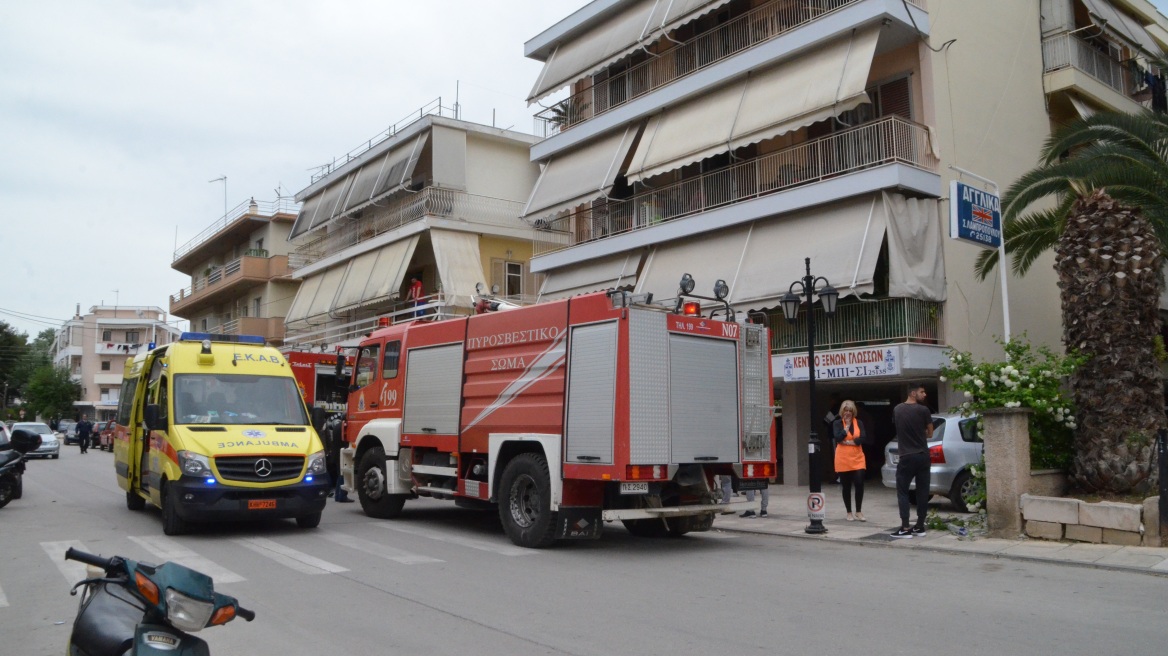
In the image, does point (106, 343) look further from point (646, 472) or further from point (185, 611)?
point (185, 611)

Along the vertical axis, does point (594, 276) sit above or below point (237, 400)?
above

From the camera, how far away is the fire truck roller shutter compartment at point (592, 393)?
1013 centimetres

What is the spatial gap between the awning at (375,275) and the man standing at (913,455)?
21.9 meters

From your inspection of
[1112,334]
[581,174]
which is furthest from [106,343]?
[1112,334]

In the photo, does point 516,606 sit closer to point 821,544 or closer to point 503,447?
point 503,447

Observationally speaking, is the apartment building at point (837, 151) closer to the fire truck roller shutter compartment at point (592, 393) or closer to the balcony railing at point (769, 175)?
the balcony railing at point (769, 175)

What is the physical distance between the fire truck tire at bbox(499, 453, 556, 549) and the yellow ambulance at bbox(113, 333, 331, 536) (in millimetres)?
2567

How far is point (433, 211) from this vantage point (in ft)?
101

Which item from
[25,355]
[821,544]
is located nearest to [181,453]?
[821,544]

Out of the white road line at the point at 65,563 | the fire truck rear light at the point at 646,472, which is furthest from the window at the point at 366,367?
the fire truck rear light at the point at 646,472

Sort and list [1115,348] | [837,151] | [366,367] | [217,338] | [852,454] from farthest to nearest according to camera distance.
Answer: [837,151], [366,367], [852,454], [217,338], [1115,348]

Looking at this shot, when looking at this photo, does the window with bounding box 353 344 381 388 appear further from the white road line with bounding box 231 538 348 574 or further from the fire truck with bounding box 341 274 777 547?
the white road line with bounding box 231 538 348 574

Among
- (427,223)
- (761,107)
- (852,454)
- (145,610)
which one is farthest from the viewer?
(427,223)

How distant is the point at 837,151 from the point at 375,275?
18282 mm
